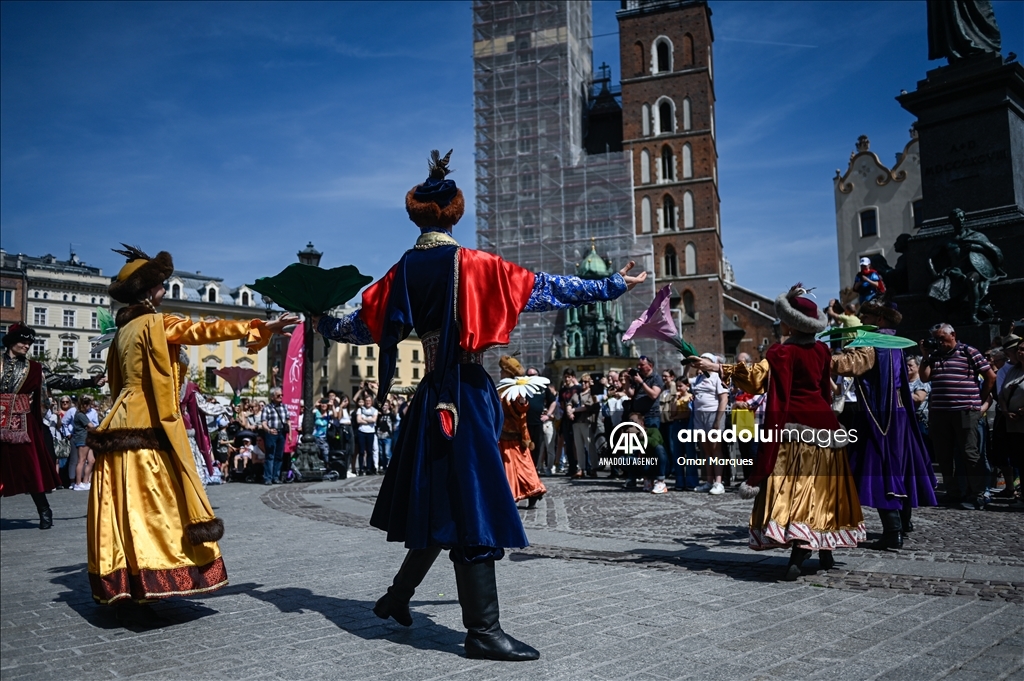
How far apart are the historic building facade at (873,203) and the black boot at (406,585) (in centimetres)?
4649

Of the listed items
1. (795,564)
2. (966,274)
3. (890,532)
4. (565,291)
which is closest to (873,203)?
(966,274)

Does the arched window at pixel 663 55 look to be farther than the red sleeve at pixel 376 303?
Yes

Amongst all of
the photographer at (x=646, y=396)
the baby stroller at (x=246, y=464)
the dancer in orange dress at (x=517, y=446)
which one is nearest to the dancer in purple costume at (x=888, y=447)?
the dancer in orange dress at (x=517, y=446)

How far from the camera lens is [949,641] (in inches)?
153

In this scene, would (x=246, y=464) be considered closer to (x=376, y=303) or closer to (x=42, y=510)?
(x=42, y=510)

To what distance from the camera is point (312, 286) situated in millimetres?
4828

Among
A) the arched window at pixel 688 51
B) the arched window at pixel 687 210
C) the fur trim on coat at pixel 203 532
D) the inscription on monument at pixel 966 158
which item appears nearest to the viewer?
the fur trim on coat at pixel 203 532

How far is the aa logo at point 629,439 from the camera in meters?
12.2

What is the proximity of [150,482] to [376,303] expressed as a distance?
1.80 m

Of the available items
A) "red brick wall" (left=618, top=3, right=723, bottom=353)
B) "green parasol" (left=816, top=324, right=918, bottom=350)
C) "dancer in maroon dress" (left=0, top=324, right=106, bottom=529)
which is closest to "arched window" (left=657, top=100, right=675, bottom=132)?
"red brick wall" (left=618, top=3, right=723, bottom=353)

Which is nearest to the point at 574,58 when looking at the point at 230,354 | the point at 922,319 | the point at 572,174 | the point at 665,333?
the point at 572,174

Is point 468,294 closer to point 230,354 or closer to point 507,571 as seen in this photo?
point 507,571

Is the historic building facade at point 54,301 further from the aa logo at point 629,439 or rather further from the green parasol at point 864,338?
the green parasol at point 864,338

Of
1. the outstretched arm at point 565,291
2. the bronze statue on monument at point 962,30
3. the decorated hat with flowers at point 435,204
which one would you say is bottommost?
the outstretched arm at point 565,291
